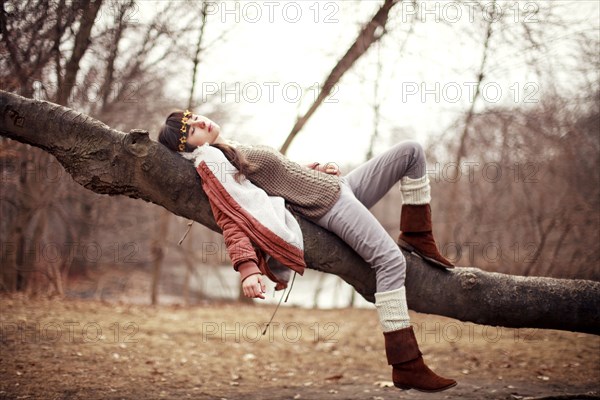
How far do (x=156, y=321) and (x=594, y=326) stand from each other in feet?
16.4

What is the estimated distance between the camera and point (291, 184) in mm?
3033

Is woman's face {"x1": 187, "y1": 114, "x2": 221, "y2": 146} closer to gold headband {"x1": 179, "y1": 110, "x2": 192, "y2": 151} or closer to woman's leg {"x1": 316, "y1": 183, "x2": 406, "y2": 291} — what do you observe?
gold headband {"x1": 179, "y1": 110, "x2": 192, "y2": 151}

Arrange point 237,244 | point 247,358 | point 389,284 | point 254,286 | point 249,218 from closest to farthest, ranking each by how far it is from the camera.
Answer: point 254,286, point 237,244, point 249,218, point 389,284, point 247,358

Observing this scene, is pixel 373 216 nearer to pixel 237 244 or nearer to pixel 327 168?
pixel 327 168

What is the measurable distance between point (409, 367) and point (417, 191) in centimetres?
112

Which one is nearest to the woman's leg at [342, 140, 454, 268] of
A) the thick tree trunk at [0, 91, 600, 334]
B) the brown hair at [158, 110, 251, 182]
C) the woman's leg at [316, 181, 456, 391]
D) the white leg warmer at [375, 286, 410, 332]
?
the thick tree trunk at [0, 91, 600, 334]

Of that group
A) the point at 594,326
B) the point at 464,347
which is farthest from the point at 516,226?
Answer: the point at 594,326

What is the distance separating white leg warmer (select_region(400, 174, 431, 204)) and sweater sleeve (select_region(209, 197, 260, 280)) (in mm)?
1133

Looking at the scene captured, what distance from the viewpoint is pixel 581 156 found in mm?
7855

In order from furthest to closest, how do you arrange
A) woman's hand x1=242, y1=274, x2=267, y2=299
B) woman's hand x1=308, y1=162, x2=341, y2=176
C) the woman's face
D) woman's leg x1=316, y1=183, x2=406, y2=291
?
woman's hand x1=308, y1=162, x2=341, y2=176, the woman's face, woman's leg x1=316, y1=183, x2=406, y2=291, woman's hand x1=242, y1=274, x2=267, y2=299

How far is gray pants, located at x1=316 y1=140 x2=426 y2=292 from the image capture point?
2.88 m

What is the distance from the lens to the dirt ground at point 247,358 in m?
3.59

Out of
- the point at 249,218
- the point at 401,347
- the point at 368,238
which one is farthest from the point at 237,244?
the point at 401,347

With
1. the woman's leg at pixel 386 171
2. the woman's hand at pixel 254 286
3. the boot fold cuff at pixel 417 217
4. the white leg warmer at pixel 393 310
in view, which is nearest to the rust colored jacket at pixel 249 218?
the woman's hand at pixel 254 286
